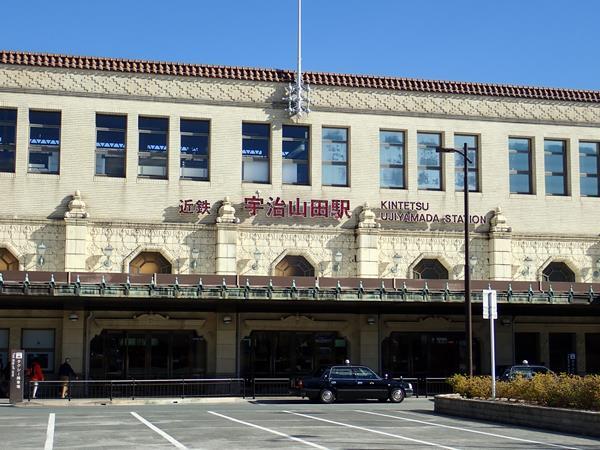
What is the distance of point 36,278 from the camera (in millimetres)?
38844

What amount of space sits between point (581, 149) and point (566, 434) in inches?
1134

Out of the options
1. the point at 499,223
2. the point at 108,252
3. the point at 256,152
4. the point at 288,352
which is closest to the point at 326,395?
the point at 288,352

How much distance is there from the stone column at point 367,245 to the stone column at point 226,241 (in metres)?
5.73

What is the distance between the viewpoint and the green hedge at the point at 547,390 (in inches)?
939

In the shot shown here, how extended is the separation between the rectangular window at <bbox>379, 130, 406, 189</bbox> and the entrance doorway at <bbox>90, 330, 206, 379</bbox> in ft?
38.3

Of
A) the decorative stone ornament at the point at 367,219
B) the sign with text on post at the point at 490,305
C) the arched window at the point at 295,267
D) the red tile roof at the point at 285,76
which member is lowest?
the sign with text on post at the point at 490,305

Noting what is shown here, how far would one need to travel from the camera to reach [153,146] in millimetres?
44438

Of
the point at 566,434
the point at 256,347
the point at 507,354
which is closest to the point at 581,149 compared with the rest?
the point at 507,354

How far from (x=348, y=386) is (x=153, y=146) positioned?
15.2 meters

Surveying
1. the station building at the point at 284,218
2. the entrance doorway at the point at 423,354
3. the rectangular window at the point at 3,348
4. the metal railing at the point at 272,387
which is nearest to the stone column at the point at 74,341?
the station building at the point at 284,218

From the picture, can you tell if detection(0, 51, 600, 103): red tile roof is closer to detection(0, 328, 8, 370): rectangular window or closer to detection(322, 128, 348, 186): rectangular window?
detection(322, 128, 348, 186): rectangular window

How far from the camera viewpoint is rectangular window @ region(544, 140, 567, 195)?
48781 mm

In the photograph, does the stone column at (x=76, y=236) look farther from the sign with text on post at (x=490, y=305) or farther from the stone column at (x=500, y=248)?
the sign with text on post at (x=490, y=305)

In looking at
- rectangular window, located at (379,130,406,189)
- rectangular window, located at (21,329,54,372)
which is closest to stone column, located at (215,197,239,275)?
rectangular window, located at (379,130,406,189)
